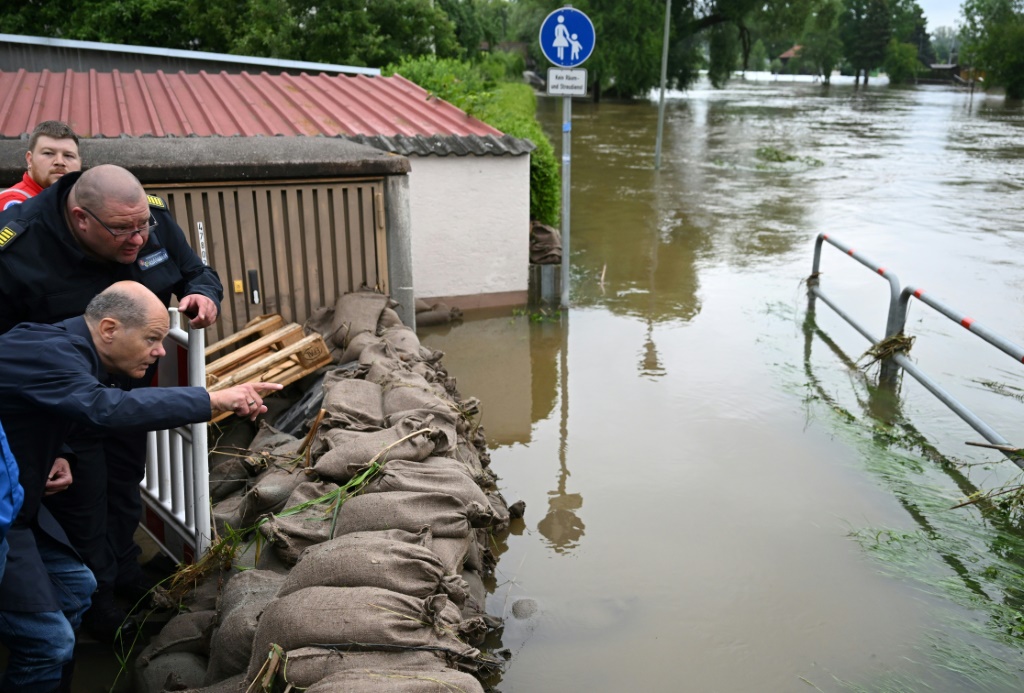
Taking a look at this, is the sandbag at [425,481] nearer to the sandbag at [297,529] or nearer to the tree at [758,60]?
the sandbag at [297,529]

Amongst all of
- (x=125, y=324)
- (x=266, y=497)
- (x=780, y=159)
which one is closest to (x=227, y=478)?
(x=266, y=497)

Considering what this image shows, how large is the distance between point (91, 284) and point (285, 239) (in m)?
2.23

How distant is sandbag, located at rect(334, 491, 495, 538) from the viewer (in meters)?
3.34

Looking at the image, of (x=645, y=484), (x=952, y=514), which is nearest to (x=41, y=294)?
(x=645, y=484)

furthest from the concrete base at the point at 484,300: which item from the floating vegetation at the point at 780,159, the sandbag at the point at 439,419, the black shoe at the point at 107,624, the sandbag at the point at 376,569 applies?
the floating vegetation at the point at 780,159

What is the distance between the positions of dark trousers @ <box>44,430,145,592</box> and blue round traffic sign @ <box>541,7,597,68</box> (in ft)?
18.0

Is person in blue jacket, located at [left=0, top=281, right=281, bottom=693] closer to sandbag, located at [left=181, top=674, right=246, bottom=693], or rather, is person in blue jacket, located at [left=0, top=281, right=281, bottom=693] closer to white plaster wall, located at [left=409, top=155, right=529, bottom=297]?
sandbag, located at [left=181, top=674, right=246, bottom=693]

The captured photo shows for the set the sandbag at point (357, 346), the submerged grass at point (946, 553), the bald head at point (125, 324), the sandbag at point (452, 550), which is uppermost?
the bald head at point (125, 324)

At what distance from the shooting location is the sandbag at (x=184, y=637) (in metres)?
3.23

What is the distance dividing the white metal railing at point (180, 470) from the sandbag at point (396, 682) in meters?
1.30

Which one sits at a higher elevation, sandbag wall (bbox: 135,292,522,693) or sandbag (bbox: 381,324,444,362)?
sandbag (bbox: 381,324,444,362)

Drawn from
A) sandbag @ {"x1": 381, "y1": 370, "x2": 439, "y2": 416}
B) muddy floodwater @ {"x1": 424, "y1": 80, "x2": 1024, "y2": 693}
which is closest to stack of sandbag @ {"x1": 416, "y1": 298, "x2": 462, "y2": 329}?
muddy floodwater @ {"x1": 424, "y1": 80, "x2": 1024, "y2": 693}

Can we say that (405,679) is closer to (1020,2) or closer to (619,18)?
(619,18)

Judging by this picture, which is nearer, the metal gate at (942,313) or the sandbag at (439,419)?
the sandbag at (439,419)
